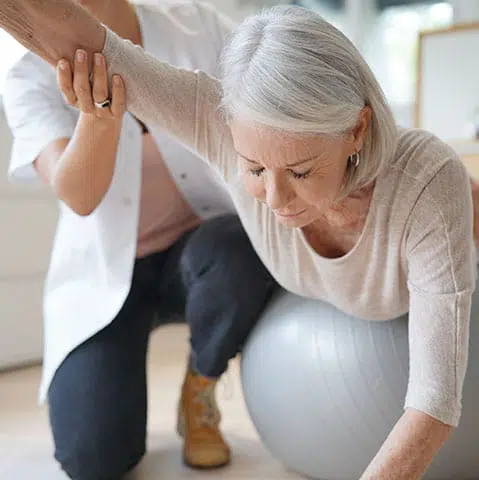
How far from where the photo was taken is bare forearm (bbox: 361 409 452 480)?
880 millimetres

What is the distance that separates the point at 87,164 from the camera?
1187 mm

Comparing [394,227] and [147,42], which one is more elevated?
[147,42]

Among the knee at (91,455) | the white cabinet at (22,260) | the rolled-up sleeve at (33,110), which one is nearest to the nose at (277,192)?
the rolled-up sleeve at (33,110)

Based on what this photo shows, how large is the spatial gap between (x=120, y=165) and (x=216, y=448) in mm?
530

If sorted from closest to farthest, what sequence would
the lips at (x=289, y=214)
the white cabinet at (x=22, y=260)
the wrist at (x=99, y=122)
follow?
the lips at (x=289, y=214) < the wrist at (x=99, y=122) < the white cabinet at (x=22, y=260)

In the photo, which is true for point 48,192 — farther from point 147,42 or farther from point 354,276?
point 354,276

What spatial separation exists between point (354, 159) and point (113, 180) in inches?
21.8

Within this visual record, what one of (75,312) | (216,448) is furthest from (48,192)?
(216,448)

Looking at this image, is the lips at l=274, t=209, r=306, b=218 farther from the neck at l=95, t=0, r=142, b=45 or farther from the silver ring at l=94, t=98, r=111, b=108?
the neck at l=95, t=0, r=142, b=45

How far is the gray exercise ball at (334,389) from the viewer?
3.80 feet

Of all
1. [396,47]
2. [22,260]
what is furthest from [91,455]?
[396,47]

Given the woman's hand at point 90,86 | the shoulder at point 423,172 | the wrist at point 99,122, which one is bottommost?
the shoulder at point 423,172

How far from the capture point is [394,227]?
98 cm

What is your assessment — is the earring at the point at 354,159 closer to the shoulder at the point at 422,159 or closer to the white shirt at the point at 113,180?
the shoulder at the point at 422,159
